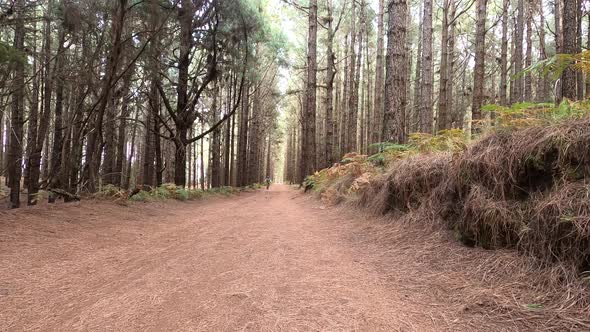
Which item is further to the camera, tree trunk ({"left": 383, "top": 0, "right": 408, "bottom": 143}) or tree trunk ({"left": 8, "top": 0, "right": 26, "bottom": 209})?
tree trunk ({"left": 383, "top": 0, "right": 408, "bottom": 143})

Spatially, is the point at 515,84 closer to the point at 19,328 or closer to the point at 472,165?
the point at 472,165

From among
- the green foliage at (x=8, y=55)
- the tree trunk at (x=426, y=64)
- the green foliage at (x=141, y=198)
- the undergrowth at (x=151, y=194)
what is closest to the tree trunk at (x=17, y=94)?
the green foliage at (x=8, y=55)

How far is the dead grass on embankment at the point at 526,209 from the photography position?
229cm

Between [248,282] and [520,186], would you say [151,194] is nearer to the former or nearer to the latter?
[248,282]

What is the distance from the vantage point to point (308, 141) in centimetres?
1555

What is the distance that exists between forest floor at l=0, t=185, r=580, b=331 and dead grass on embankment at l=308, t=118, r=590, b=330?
0.09 metres

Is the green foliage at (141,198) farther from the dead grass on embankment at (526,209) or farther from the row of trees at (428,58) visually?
the dead grass on embankment at (526,209)

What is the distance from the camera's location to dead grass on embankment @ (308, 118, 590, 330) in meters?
2.29

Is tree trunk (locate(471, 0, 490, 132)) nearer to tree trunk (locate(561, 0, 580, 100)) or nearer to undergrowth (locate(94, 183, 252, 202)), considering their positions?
tree trunk (locate(561, 0, 580, 100))

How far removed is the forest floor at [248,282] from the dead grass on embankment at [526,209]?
9cm

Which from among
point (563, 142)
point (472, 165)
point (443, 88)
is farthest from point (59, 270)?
point (443, 88)

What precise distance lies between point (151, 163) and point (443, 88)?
44.3ft

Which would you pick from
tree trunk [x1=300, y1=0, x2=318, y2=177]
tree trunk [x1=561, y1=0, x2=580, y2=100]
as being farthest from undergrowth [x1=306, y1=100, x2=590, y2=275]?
tree trunk [x1=300, y1=0, x2=318, y2=177]

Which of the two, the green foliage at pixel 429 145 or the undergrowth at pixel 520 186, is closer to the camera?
the undergrowth at pixel 520 186
